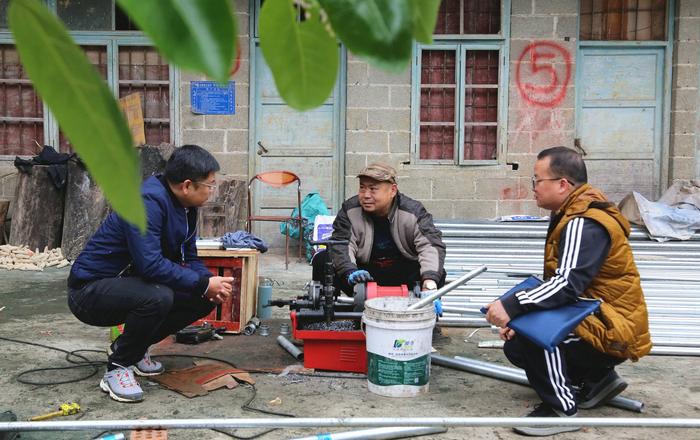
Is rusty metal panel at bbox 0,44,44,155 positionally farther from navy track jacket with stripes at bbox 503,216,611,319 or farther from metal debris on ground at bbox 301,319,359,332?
navy track jacket with stripes at bbox 503,216,611,319

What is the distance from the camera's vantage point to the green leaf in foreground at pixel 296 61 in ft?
1.68

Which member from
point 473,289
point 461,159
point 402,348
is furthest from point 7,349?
point 461,159

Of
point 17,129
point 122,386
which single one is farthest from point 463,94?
point 122,386

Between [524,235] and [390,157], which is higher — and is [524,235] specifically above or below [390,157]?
below

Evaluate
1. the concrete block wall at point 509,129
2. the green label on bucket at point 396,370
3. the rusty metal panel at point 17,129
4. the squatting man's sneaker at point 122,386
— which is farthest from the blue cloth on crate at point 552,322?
the rusty metal panel at point 17,129

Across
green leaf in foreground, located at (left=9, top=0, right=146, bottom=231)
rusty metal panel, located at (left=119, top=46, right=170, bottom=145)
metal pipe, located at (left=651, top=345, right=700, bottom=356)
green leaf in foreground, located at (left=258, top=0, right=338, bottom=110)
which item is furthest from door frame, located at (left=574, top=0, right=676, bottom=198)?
green leaf in foreground, located at (left=9, top=0, right=146, bottom=231)

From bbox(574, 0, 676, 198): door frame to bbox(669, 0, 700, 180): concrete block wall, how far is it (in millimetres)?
47

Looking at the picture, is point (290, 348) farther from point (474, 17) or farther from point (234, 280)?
point (474, 17)

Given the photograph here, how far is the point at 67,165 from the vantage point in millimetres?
7441

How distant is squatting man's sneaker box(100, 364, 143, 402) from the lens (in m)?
3.32

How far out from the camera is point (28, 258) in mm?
7004

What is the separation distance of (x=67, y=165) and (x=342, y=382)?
16.0 ft

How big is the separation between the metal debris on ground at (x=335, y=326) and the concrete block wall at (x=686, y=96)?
5117 millimetres

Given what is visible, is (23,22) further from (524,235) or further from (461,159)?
(461,159)
